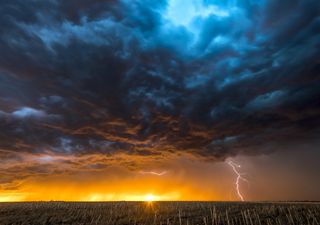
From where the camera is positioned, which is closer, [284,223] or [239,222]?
[284,223]

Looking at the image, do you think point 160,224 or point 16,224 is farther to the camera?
point 16,224

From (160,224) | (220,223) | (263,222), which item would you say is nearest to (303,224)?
(263,222)

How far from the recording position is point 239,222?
34.6 meters

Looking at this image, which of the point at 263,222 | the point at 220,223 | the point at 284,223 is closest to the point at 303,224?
the point at 284,223

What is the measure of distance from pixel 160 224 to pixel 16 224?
2128cm

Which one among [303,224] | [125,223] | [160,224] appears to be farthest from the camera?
[125,223]

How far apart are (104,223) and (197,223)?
13357mm

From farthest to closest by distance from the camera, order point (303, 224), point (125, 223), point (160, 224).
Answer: point (125, 223) < point (160, 224) < point (303, 224)

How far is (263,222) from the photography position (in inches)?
1342

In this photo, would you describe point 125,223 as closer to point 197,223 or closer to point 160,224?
point 160,224

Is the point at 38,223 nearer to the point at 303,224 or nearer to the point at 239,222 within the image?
the point at 239,222

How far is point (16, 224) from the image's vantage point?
118 feet

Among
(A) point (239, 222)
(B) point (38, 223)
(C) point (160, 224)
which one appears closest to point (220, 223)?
(A) point (239, 222)

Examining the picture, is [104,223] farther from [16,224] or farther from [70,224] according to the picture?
[16,224]
